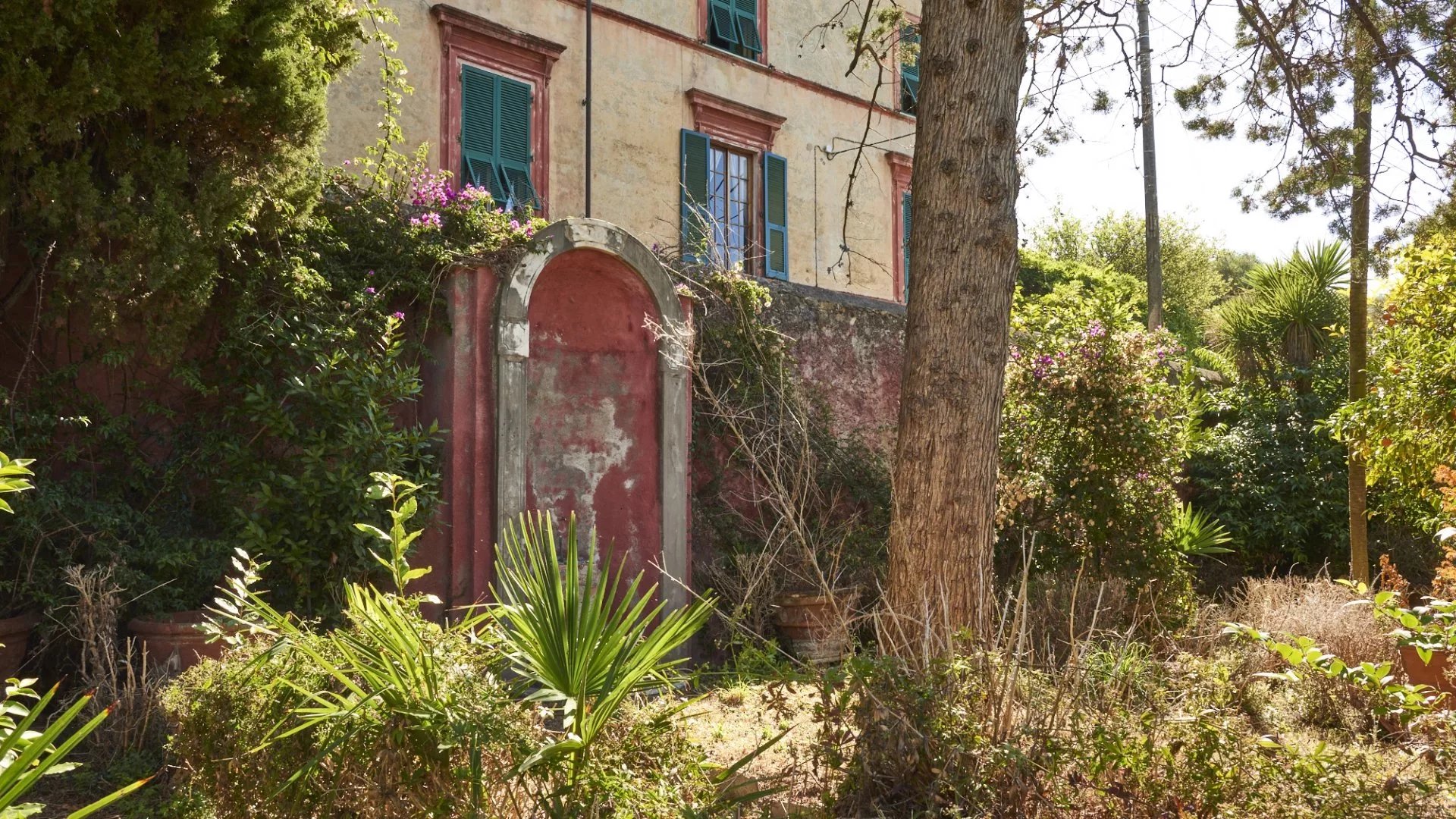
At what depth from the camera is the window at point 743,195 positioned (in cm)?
1288

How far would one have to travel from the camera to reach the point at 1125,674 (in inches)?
205

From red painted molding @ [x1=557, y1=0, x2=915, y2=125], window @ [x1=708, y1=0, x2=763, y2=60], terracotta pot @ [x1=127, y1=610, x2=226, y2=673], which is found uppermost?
window @ [x1=708, y1=0, x2=763, y2=60]

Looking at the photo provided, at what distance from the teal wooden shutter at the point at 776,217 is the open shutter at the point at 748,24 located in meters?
1.33

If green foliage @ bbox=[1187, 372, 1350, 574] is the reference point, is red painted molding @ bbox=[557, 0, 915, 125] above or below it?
above

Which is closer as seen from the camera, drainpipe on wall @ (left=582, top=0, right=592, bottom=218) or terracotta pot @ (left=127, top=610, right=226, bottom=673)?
terracotta pot @ (left=127, top=610, right=226, bottom=673)

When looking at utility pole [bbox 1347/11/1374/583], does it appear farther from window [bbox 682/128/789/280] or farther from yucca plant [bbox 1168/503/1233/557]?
window [bbox 682/128/789/280]

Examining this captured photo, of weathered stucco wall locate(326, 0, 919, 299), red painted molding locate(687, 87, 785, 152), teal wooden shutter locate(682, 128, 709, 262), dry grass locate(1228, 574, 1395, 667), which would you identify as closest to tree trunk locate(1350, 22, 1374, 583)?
dry grass locate(1228, 574, 1395, 667)

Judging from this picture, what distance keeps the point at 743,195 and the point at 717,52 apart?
1668mm

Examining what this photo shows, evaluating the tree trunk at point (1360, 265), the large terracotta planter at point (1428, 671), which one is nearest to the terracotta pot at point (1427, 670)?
the large terracotta planter at point (1428, 671)

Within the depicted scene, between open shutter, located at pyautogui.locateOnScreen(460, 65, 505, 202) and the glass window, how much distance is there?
2794 millimetres

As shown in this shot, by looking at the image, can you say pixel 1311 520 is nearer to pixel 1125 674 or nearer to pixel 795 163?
pixel 795 163

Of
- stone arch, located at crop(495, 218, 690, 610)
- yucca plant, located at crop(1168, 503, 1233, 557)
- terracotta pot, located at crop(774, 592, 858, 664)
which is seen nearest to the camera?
stone arch, located at crop(495, 218, 690, 610)

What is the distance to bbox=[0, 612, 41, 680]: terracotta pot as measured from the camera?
5.74 m

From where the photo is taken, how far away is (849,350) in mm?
11062
